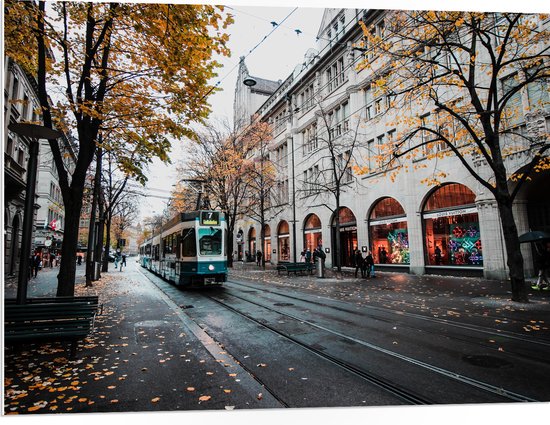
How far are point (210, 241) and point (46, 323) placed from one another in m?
9.23

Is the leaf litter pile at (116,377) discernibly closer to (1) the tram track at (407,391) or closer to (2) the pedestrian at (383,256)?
(1) the tram track at (407,391)

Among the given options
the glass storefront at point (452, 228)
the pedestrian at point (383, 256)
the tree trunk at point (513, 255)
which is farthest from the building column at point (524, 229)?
the pedestrian at point (383, 256)

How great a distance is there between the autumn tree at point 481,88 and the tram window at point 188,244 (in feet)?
27.0

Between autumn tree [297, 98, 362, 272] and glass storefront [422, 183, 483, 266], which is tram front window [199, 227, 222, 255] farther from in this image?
glass storefront [422, 183, 483, 266]

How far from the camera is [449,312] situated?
870 cm

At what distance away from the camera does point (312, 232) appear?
101ft

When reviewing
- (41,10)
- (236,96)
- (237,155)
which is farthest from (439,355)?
(236,96)

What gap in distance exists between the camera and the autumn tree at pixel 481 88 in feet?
31.6

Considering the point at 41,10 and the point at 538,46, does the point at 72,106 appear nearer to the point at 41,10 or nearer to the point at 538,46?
the point at 41,10

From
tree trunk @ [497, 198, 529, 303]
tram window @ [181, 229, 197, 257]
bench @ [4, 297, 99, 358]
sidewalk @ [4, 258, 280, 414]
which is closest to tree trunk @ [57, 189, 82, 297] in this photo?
sidewalk @ [4, 258, 280, 414]

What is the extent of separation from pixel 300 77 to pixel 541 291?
89.4 feet

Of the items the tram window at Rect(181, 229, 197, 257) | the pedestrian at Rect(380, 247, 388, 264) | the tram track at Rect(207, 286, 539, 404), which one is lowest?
the tram track at Rect(207, 286, 539, 404)

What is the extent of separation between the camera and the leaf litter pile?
3.71m

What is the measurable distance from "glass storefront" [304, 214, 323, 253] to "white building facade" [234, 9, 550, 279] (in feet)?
0.31
